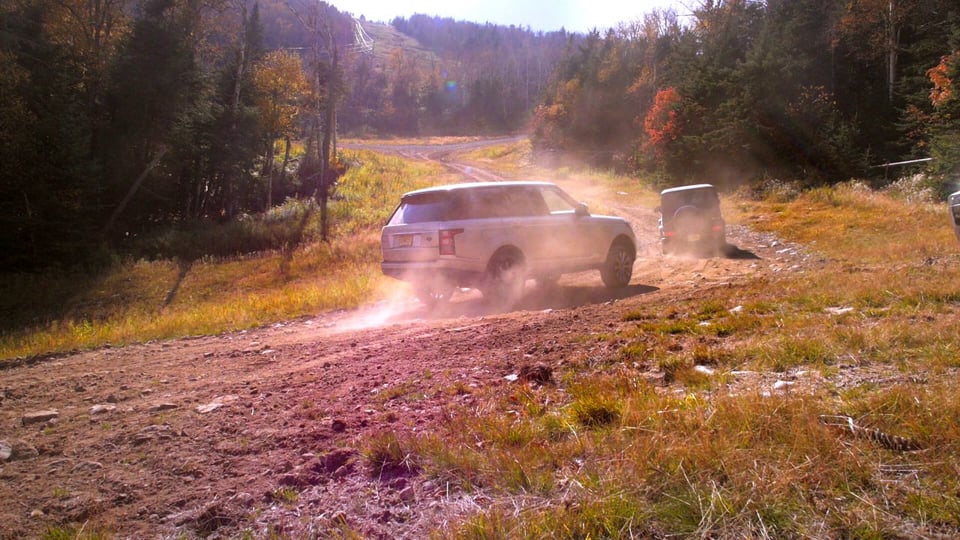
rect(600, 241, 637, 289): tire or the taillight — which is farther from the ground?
the taillight

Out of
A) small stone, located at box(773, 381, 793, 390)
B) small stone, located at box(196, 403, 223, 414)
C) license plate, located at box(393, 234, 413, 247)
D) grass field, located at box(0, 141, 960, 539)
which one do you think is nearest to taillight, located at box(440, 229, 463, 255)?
license plate, located at box(393, 234, 413, 247)

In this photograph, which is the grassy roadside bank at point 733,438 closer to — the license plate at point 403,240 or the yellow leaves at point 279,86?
the license plate at point 403,240

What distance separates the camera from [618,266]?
37.0ft

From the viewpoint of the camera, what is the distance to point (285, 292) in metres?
15.1

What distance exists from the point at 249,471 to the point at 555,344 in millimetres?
3195

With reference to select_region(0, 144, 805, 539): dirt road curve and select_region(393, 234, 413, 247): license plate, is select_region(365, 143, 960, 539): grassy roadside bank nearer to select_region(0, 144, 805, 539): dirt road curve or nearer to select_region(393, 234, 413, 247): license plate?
select_region(0, 144, 805, 539): dirt road curve

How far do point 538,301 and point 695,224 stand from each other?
7.79 metres

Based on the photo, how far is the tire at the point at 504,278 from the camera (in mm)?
9781

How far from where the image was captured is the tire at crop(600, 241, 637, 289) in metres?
11.2

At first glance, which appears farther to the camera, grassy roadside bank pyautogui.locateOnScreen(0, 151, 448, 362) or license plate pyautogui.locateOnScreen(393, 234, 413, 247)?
grassy roadside bank pyautogui.locateOnScreen(0, 151, 448, 362)

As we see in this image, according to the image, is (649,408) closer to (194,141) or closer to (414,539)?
(414,539)

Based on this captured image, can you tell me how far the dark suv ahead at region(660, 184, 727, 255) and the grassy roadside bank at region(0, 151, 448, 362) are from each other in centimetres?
846

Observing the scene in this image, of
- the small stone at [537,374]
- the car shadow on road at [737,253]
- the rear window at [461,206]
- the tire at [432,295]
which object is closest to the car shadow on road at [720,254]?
the car shadow on road at [737,253]

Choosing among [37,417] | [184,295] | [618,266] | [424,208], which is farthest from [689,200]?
[37,417]
